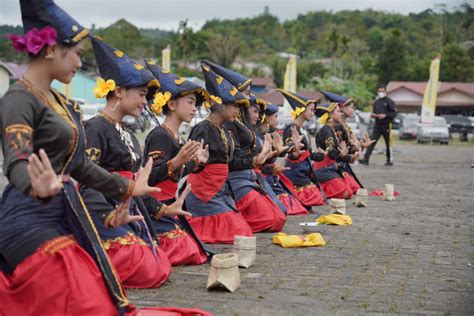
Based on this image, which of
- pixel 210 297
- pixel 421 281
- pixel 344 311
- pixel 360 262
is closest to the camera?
pixel 344 311

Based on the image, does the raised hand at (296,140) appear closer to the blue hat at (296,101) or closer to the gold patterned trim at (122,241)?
the blue hat at (296,101)

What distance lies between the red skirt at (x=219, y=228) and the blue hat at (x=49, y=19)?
12.9 ft

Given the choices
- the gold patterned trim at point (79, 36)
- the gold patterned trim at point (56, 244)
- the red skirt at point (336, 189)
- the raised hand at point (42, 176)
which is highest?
the gold patterned trim at point (79, 36)

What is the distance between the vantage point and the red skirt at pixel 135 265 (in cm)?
556

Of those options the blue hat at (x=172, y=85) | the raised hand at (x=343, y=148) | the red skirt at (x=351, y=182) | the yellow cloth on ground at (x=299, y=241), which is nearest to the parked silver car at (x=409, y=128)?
the red skirt at (x=351, y=182)

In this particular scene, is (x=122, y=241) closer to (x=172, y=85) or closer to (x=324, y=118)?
(x=172, y=85)

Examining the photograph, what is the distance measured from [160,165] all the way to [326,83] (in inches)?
2227

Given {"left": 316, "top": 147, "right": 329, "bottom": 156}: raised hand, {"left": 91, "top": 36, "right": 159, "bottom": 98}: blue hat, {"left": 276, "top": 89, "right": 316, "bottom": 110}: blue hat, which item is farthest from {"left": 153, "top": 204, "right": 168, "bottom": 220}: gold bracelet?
{"left": 316, "top": 147, "right": 329, "bottom": 156}: raised hand

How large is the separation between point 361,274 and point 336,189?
5783 mm

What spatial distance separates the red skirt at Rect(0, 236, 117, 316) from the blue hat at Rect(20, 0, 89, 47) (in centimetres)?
114

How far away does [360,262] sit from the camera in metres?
6.82

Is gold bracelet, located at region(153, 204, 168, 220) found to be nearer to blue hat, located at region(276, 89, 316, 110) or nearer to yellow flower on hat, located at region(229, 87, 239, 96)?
yellow flower on hat, located at region(229, 87, 239, 96)

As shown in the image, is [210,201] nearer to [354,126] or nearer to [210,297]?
[210,297]

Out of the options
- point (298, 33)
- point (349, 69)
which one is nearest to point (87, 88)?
point (349, 69)
